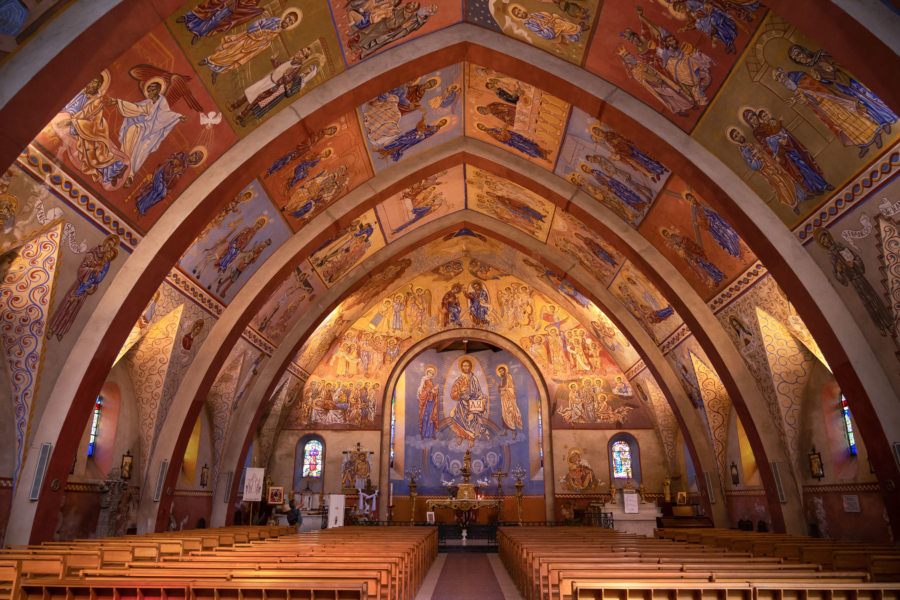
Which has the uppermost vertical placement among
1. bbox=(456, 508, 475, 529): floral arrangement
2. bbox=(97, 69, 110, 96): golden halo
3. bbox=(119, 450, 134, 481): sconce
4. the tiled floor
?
bbox=(97, 69, 110, 96): golden halo

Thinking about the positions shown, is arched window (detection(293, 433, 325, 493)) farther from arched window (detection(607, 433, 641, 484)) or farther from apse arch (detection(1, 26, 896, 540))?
apse arch (detection(1, 26, 896, 540))

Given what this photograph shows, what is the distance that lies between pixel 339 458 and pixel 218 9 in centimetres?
1766

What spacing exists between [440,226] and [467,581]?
35.5 feet

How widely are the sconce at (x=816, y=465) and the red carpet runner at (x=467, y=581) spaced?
23.6 feet

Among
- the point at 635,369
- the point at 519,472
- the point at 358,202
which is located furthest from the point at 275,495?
the point at 635,369

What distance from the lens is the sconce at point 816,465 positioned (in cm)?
1277

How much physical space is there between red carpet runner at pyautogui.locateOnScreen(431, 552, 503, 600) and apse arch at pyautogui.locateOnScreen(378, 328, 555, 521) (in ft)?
24.6

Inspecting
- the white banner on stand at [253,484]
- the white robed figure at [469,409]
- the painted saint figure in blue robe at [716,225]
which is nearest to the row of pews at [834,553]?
the painted saint figure in blue robe at [716,225]

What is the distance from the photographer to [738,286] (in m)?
12.5

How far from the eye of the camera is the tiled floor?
9.19 metres

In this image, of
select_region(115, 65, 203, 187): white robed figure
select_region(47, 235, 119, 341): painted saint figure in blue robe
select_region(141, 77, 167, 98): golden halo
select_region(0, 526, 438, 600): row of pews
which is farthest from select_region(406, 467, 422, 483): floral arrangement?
select_region(141, 77, 167, 98): golden halo

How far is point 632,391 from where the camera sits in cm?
2267

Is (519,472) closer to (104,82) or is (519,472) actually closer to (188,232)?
(188,232)

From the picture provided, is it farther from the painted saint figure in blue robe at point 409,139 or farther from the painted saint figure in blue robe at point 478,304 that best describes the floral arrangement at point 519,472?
the painted saint figure in blue robe at point 409,139
